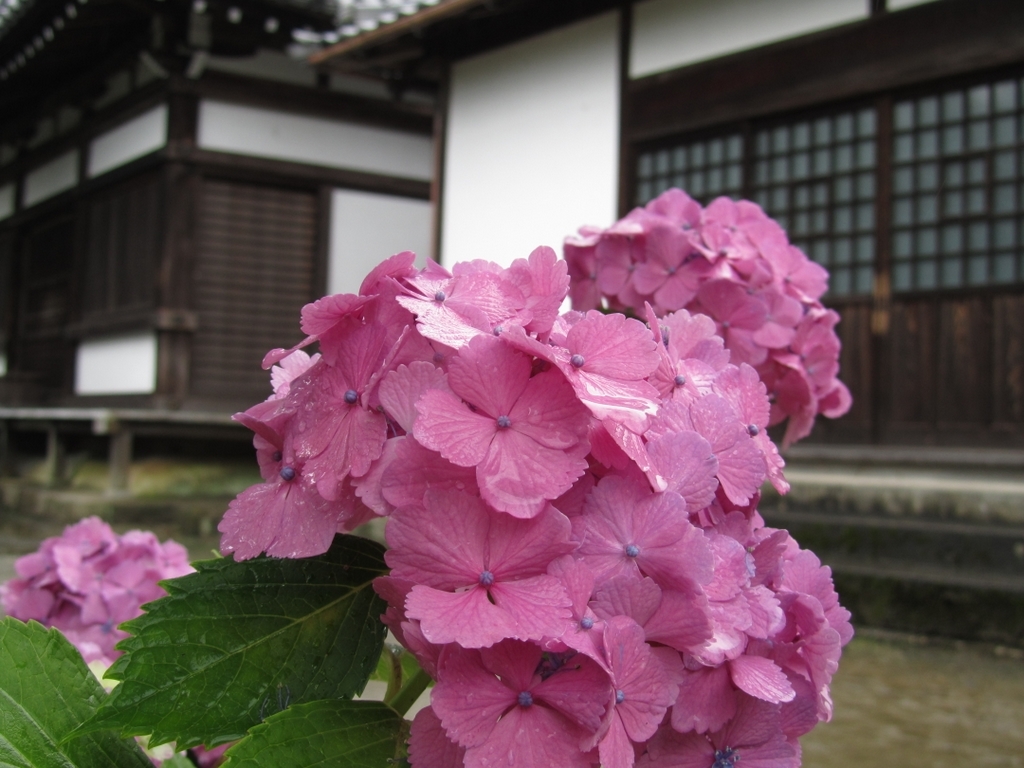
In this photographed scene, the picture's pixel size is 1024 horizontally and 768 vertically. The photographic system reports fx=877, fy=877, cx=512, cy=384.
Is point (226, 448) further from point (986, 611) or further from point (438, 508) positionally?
point (438, 508)

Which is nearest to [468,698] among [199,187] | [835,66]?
[835,66]

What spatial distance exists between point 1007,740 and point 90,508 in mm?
7142

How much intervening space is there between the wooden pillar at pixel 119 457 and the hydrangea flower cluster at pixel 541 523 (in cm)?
810

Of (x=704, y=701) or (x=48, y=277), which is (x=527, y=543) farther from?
(x=48, y=277)

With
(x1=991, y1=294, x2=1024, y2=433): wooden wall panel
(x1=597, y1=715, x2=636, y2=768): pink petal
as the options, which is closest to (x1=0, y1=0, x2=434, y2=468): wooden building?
(x1=991, y1=294, x2=1024, y2=433): wooden wall panel

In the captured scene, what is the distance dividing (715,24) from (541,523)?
20.4 feet

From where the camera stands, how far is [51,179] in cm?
1028

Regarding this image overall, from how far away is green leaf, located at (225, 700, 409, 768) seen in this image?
0.58m

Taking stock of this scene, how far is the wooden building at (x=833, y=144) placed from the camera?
519 cm

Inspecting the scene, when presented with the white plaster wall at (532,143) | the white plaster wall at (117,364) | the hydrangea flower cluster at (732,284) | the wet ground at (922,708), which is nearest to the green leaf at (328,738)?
the hydrangea flower cluster at (732,284)

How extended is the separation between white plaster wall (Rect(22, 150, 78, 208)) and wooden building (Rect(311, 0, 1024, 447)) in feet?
14.3

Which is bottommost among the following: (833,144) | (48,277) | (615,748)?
(615,748)

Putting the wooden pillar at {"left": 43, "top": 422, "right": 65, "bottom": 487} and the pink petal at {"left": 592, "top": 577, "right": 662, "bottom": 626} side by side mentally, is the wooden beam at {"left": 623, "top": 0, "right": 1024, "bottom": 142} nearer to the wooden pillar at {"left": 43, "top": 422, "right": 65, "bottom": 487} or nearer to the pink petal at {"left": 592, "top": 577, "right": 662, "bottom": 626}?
the pink petal at {"left": 592, "top": 577, "right": 662, "bottom": 626}

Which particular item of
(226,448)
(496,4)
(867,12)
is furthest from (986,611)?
(226,448)
